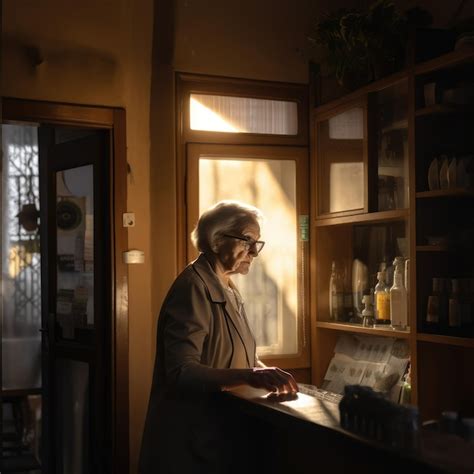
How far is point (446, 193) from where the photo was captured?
123 inches

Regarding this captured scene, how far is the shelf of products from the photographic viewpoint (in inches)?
124

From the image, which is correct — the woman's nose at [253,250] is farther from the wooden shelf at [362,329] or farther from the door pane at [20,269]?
the door pane at [20,269]

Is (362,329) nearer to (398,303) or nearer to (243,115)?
(398,303)

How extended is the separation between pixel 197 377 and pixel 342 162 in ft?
5.92

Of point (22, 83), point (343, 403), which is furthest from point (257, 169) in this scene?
point (343, 403)

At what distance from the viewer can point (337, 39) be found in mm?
3662

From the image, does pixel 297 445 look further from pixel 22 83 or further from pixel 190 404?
pixel 22 83

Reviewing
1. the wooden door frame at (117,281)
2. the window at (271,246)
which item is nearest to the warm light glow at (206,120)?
the window at (271,246)

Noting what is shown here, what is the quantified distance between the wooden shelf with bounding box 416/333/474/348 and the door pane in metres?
4.19

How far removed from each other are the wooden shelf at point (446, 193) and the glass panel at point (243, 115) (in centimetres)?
111

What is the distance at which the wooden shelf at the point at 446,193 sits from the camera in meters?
3.03

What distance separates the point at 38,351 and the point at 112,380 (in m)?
3.46

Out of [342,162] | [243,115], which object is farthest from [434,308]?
[243,115]

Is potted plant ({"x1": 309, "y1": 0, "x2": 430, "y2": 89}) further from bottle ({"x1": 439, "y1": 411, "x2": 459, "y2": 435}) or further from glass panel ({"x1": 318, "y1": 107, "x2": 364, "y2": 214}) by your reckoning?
bottle ({"x1": 439, "y1": 411, "x2": 459, "y2": 435})
